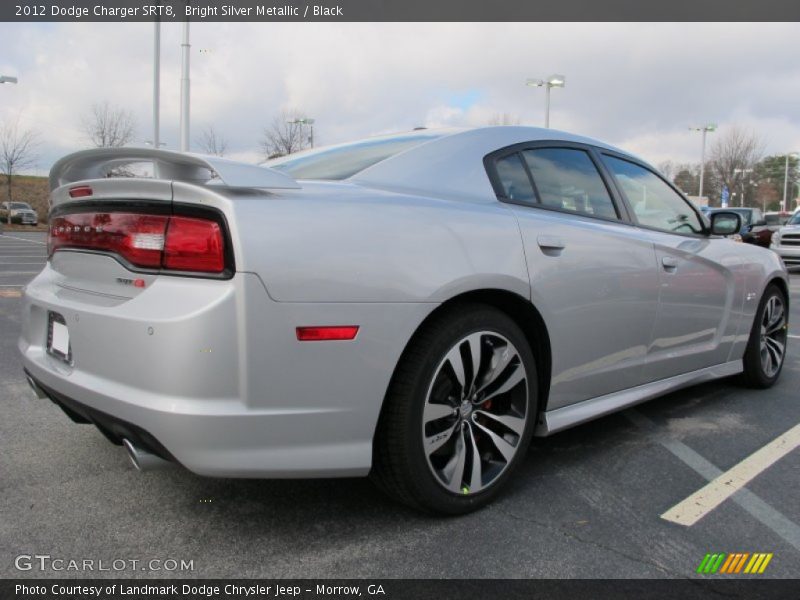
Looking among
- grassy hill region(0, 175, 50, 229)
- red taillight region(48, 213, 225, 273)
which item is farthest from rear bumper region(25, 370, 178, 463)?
grassy hill region(0, 175, 50, 229)

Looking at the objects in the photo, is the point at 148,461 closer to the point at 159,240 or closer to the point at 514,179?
the point at 159,240

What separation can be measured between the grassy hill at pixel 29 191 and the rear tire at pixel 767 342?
52530 millimetres

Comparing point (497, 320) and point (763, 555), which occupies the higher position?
point (497, 320)

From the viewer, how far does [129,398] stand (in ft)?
6.58

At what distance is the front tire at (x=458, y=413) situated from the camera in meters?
2.25

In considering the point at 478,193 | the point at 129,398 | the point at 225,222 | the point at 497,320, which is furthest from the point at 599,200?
the point at 129,398

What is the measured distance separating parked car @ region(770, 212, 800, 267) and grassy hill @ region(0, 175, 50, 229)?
48.0 meters

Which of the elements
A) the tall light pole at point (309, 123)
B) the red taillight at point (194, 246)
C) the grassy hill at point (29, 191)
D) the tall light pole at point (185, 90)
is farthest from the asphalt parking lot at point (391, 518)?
the grassy hill at point (29, 191)

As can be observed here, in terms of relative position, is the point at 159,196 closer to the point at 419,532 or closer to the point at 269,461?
the point at 269,461

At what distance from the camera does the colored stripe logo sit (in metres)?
2.15

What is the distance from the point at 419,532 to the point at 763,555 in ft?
3.82

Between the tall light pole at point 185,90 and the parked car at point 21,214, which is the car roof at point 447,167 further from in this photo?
the parked car at point 21,214

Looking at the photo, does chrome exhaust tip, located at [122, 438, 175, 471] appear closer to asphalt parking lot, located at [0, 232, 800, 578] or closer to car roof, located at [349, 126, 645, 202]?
asphalt parking lot, located at [0, 232, 800, 578]

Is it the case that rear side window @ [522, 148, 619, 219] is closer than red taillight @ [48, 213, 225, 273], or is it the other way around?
red taillight @ [48, 213, 225, 273]
